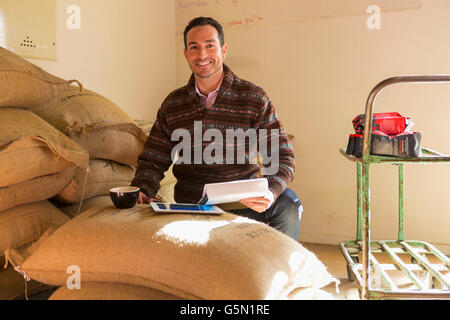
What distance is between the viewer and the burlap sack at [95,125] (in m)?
1.30

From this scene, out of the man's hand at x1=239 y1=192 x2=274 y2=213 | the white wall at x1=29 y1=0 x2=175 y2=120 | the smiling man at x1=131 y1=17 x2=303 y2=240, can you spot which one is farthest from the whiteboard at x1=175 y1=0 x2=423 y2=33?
the man's hand at x1=239 y1=192 x2=274 y2=213

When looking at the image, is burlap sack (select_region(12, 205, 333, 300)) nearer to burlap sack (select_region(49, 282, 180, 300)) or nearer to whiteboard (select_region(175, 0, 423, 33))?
burlap sack (select_region(49, 282, 180, 300))

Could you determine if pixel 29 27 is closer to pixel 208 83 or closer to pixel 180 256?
pixel 208 83

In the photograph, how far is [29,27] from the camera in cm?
159

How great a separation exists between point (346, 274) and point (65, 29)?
1762mm

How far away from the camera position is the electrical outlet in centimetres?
150

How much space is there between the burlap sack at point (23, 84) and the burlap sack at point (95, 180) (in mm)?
259

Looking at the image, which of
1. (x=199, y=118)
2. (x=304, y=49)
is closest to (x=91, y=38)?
(x=199, y=118)

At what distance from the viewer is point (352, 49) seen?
2336 mm

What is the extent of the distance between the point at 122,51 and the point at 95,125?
39.7 inches

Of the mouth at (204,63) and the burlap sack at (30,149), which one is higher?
→ the mouth at (204,63)

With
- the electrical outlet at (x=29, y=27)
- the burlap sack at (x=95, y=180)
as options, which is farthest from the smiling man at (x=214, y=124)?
the electrical outlet at (x=29, y=27)

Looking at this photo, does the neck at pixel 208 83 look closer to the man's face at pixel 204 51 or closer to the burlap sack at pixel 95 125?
the man's face at pixel 204 51

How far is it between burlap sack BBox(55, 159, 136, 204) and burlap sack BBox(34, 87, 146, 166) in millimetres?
31
